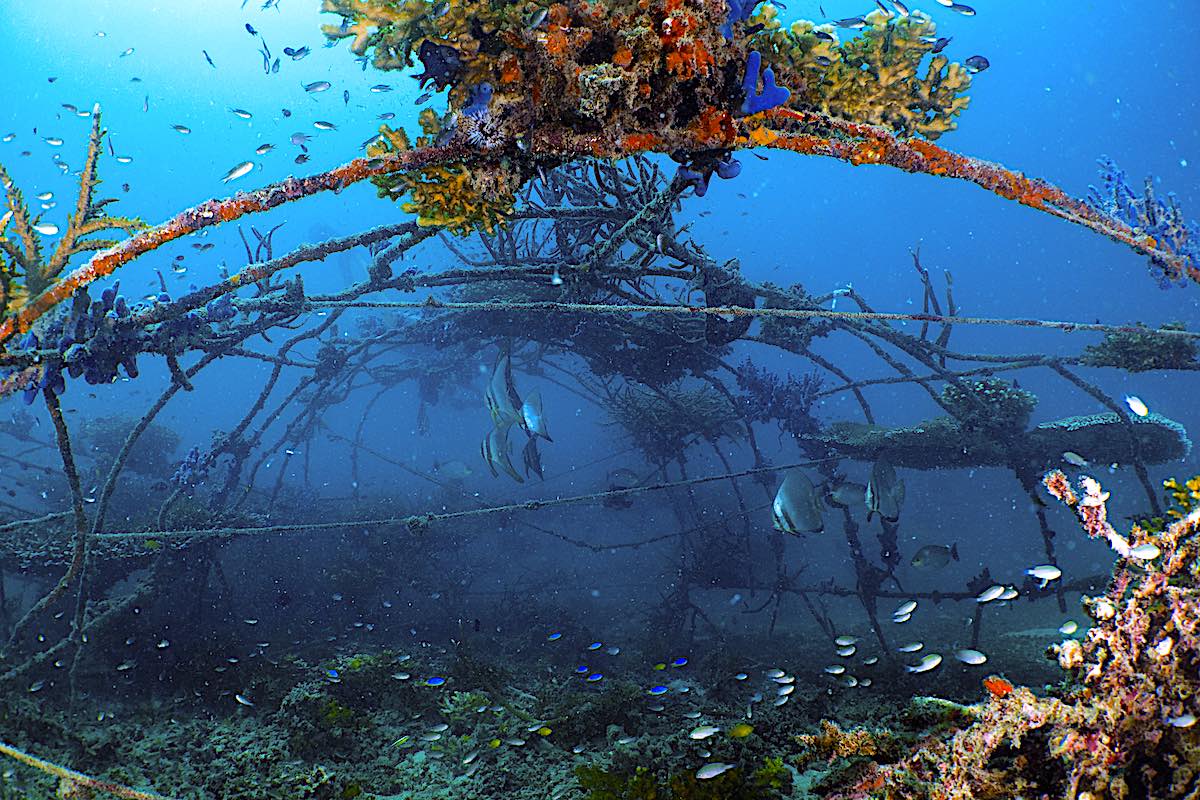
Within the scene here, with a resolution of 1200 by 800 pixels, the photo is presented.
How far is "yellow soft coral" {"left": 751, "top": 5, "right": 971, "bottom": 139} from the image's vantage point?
3096 mm

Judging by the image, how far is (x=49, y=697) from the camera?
6.58 m

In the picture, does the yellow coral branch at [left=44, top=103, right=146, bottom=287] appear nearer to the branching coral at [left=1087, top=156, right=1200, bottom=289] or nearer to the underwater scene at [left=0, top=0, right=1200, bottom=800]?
the underwater scene at [left=0, top=0, right=1200, bottom=800]

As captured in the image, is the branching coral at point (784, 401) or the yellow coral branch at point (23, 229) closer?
the yellow coral branch at point (23, 229)

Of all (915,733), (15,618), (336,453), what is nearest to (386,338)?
(15,618)

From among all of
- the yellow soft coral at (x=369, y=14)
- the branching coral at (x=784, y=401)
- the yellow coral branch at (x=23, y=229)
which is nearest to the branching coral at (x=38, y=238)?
the yellow coral branch at (x=23, y=229)

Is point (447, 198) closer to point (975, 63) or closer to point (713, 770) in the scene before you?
point (713, 770)

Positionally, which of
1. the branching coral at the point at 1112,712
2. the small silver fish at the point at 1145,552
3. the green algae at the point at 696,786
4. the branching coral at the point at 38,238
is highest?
the branching coral at the point at 38,238

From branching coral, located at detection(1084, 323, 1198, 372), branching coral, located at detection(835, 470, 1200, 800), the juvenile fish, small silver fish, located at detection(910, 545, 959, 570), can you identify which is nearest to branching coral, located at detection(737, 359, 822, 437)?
small silver fish, located at detection(910, 545, 959, 570)

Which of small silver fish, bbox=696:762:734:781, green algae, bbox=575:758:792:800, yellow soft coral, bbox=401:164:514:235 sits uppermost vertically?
yellow soft coral, bbox=401:164:514:235

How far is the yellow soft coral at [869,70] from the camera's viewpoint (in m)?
3.10

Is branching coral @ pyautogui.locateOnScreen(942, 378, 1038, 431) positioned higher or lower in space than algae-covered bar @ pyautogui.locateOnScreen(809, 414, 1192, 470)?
higher

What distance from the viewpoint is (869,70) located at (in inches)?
127

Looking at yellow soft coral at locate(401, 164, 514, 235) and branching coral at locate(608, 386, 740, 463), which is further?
branching coral at locate(608, 386, 740, 463)

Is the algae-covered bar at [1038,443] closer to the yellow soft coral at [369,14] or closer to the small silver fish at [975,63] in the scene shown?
the small silver fish at [975,63]
